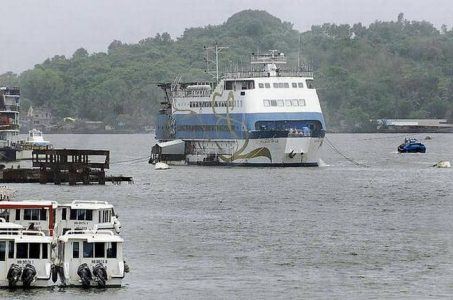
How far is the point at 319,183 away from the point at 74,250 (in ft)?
259

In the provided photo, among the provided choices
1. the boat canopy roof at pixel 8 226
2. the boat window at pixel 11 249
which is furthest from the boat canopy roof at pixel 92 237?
the boat canopy roof at pixel 8 226

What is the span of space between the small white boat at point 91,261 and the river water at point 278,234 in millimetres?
638

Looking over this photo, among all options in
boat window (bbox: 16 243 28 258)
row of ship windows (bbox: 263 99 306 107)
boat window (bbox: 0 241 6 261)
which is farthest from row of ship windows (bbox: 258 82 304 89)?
boat window (bbox: 0 241 6 261)

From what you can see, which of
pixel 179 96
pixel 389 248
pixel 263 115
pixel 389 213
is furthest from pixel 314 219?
pixel 179 96

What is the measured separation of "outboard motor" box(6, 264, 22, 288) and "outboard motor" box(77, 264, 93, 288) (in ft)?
8.61

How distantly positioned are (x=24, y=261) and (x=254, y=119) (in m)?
92.9

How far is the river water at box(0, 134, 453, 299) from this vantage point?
2354 inches

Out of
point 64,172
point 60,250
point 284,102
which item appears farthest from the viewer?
point 284,102

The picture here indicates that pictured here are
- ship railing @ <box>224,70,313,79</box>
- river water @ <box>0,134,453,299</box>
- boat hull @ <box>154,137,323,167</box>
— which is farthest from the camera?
ship railing @ <box>224,70,313,79</box>

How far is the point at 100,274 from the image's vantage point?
184ft

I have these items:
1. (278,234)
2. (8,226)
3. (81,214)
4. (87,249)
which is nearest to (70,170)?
(278,234)

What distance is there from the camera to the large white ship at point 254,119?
14638cm

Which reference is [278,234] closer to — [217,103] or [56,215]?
[56,215]

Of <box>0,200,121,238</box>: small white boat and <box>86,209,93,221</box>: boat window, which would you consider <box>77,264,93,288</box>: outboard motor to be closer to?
<box>0,200,121,238</box>: small white boat
